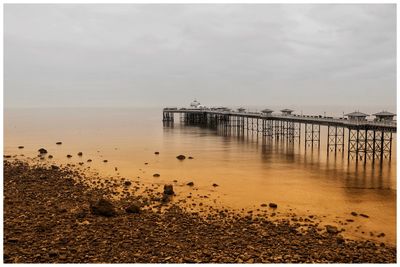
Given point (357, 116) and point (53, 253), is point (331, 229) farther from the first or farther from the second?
point (357, 116)

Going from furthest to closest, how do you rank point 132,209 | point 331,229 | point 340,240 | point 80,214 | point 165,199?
point 165,199
point 132,209
point 80,214
point 331,229
point 340,240

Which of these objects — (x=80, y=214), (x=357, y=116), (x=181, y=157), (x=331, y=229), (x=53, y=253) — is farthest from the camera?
(x=357, y=116)

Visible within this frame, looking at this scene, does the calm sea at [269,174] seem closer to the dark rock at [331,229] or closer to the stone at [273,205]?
the stone at [273,205]

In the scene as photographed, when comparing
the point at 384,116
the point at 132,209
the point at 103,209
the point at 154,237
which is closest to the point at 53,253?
the point at 154,237

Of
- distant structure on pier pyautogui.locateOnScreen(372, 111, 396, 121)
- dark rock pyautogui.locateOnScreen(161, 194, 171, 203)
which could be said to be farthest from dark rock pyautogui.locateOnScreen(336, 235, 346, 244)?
distant structure on pier pyautogui.locateOnScreen(372, 111, 396, 121)

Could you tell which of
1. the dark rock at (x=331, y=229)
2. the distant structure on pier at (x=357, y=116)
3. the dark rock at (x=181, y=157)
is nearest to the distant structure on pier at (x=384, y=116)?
the distant structure on pier at (x=357, y=116)

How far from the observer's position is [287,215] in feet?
65.9

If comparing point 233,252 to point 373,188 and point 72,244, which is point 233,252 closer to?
point 72,244

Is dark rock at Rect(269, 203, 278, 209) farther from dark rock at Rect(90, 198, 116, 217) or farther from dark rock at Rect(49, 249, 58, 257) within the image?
dark rock at Rect(49, 249, 58, 257)

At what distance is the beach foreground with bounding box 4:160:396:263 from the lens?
1423cm

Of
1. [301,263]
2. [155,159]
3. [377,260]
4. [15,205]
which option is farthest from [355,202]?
[155,159]

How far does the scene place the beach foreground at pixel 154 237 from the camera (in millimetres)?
14234

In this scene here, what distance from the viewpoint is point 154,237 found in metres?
16.1

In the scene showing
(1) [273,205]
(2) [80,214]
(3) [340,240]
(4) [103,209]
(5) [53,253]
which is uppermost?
(4) [103,209]
